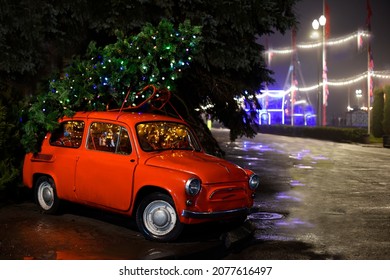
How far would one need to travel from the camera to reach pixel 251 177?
7.36m

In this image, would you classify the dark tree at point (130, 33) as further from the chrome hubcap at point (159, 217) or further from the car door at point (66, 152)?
the chrome hubcap at point (159, 217)

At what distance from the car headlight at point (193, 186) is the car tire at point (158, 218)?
0.35 m

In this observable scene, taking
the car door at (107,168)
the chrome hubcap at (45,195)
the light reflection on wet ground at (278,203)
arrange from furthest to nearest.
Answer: the chrome hubcap at (45,195) → the light reflection on wet ground at (278,203) → the car door at (107,168)

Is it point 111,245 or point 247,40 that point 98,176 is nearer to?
point 111,245

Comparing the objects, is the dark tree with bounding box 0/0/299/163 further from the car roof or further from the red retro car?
the car roof

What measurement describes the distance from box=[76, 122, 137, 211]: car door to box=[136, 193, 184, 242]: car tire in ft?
0.98

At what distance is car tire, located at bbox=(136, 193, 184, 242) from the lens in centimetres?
678

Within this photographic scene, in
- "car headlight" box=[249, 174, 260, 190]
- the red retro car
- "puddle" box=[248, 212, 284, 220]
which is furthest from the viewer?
"puddle" box=[248, 212, 284, 220]

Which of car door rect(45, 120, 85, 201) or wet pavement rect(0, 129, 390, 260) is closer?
wet pavement rect(0, 129, 390, 260)

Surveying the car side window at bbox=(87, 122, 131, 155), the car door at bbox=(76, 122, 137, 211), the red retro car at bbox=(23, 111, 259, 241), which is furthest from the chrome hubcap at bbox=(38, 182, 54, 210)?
the car side window at bbox=(87, 122, 131, 155)

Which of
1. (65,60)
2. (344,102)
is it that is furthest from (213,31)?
(344,102)

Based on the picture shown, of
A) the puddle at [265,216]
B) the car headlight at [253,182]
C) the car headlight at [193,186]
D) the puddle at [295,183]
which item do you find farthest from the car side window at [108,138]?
the puddle at [295,183]

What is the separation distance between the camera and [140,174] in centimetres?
699

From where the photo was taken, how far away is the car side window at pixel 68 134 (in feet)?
27.3
